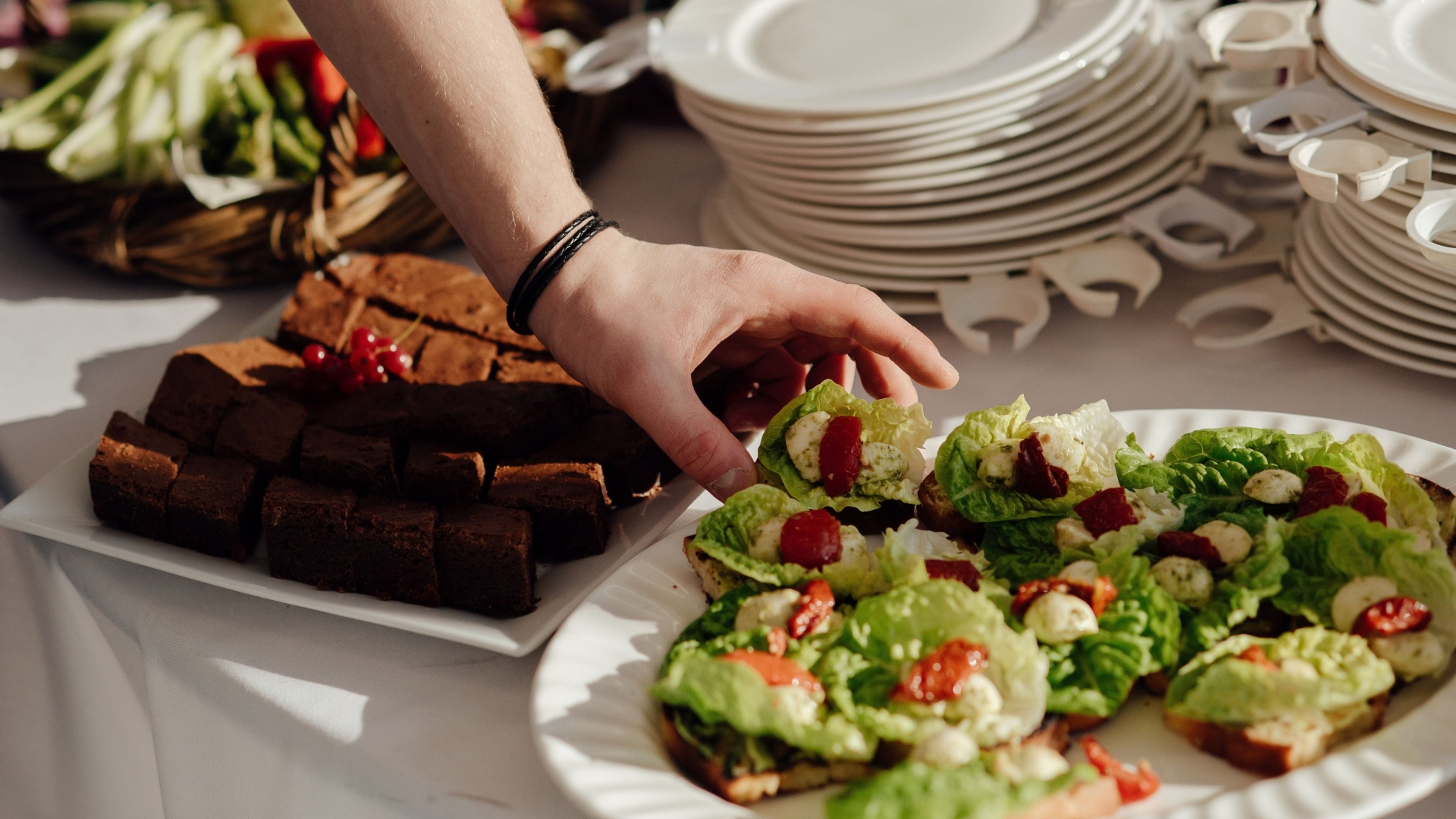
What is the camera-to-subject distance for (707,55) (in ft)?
7.43

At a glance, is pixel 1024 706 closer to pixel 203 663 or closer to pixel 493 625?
pixel 493 625

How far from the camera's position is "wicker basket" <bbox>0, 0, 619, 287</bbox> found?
2484mm

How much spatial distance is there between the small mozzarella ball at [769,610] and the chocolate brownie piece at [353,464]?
0.69 metres

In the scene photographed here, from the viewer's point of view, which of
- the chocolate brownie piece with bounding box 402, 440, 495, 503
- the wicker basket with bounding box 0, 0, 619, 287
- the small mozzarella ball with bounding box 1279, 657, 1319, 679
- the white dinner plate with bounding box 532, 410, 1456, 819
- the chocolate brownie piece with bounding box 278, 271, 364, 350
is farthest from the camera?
the wicker basket with bounding box 0, 0, 619, 287

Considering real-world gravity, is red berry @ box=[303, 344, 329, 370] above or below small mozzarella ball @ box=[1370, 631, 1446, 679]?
above

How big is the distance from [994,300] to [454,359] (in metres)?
1.02

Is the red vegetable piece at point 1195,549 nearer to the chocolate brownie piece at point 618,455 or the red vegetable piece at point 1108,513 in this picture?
the red vegetable piece at point 1108,513

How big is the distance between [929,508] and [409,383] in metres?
0.99

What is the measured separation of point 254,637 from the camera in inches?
61.7

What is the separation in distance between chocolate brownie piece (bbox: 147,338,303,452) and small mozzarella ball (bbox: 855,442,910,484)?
3.68 ft

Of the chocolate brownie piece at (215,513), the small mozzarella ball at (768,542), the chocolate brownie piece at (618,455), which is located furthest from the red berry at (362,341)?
the small mozzarella ball at (768,542)

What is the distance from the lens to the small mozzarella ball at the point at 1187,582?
1.30m

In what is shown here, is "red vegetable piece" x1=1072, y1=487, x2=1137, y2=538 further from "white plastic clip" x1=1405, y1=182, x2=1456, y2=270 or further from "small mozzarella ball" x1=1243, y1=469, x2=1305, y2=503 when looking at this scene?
"white plastic clip" x1=1405, y1=182, x2=1456, y2=270

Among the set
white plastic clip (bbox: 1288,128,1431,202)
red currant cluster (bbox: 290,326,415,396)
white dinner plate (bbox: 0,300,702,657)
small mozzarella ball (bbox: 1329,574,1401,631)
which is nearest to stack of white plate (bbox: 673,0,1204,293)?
white plastic clip (bbox: 1288,128,1431,202)
